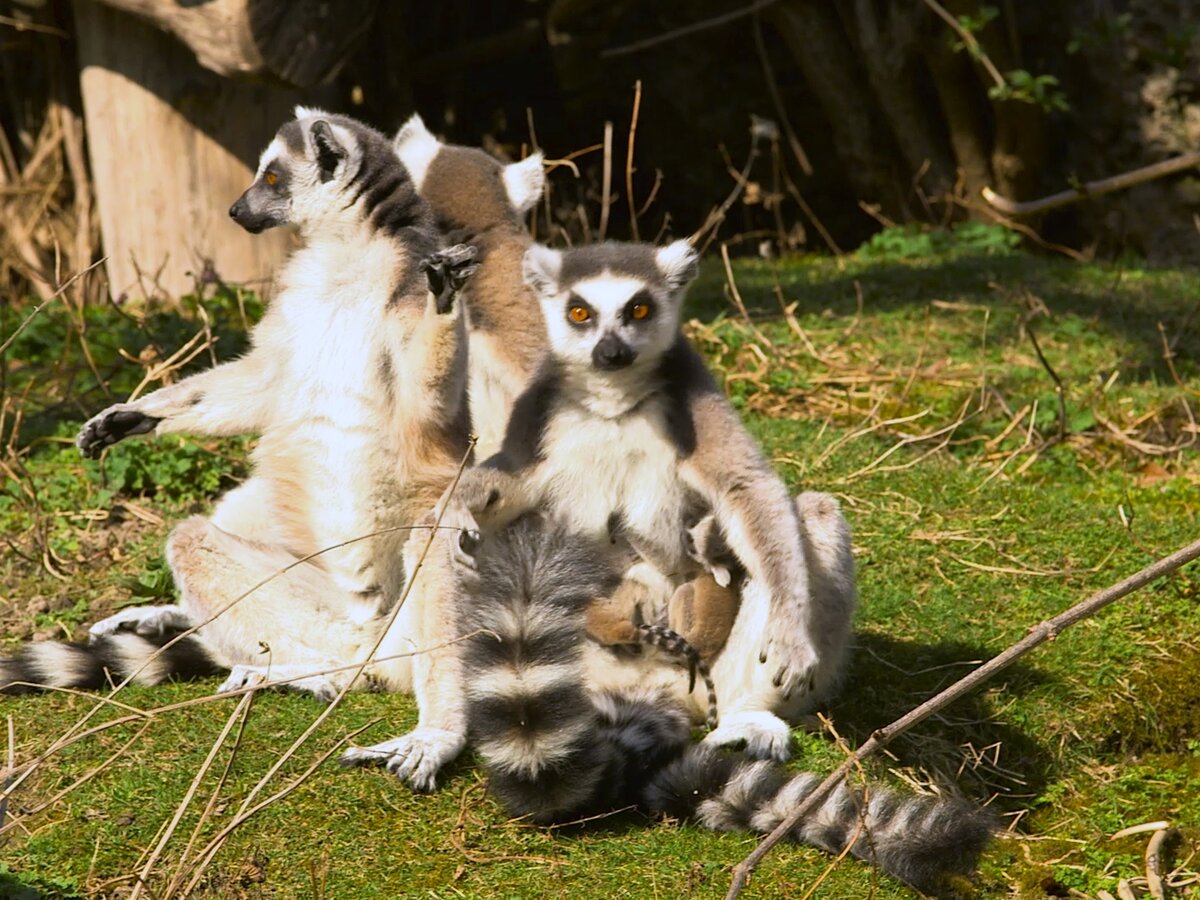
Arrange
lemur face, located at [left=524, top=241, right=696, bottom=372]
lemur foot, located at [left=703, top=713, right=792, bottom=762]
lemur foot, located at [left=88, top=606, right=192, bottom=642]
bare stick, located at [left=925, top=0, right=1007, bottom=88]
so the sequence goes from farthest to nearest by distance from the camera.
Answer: bare stick, located at [left=925, top=0, right=1007, bottom=88]
lemur foot, located at [left=88, top=606, right=192, bottom=642]
lemur face, located at [left=524, top=241, right=696, bottom=372]
lemur foot, located at [left=703, top=713, right=792, bottom=762]

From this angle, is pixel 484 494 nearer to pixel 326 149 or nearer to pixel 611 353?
pixel 611 353

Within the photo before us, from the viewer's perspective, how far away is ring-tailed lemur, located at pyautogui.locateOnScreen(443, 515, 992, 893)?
10.8 feet

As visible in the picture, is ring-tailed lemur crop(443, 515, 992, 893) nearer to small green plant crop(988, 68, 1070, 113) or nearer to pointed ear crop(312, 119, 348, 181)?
pointed ear crop(312, 119, 348, 181)

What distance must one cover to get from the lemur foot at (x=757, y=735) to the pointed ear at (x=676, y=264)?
1.20m

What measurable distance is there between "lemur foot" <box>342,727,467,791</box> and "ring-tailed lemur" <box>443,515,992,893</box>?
0.57 feet

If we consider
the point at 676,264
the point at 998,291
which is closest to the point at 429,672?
the point at 676,264

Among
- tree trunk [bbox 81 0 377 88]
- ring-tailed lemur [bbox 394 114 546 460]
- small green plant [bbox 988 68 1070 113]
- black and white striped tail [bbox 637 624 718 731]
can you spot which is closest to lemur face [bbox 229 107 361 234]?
ring-tailed lemur [bbox 394 114 546 460]

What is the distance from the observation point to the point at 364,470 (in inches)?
168

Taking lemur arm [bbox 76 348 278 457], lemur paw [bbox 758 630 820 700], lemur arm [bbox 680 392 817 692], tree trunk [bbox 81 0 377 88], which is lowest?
lemur paw [bbox 758 630 820 700]

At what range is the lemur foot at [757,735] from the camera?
3.85 metres

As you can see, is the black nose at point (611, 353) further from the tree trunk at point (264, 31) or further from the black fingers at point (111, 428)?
the tree trunk at point (264, 31)

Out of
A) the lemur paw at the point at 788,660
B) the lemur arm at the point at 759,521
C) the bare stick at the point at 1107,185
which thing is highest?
the bare stick at the point at 1107,185

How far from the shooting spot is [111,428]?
179 inches

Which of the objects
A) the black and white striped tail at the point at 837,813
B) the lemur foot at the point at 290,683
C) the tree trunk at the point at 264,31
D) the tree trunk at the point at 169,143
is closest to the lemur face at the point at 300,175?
the lemur foot at the point at 290,683
